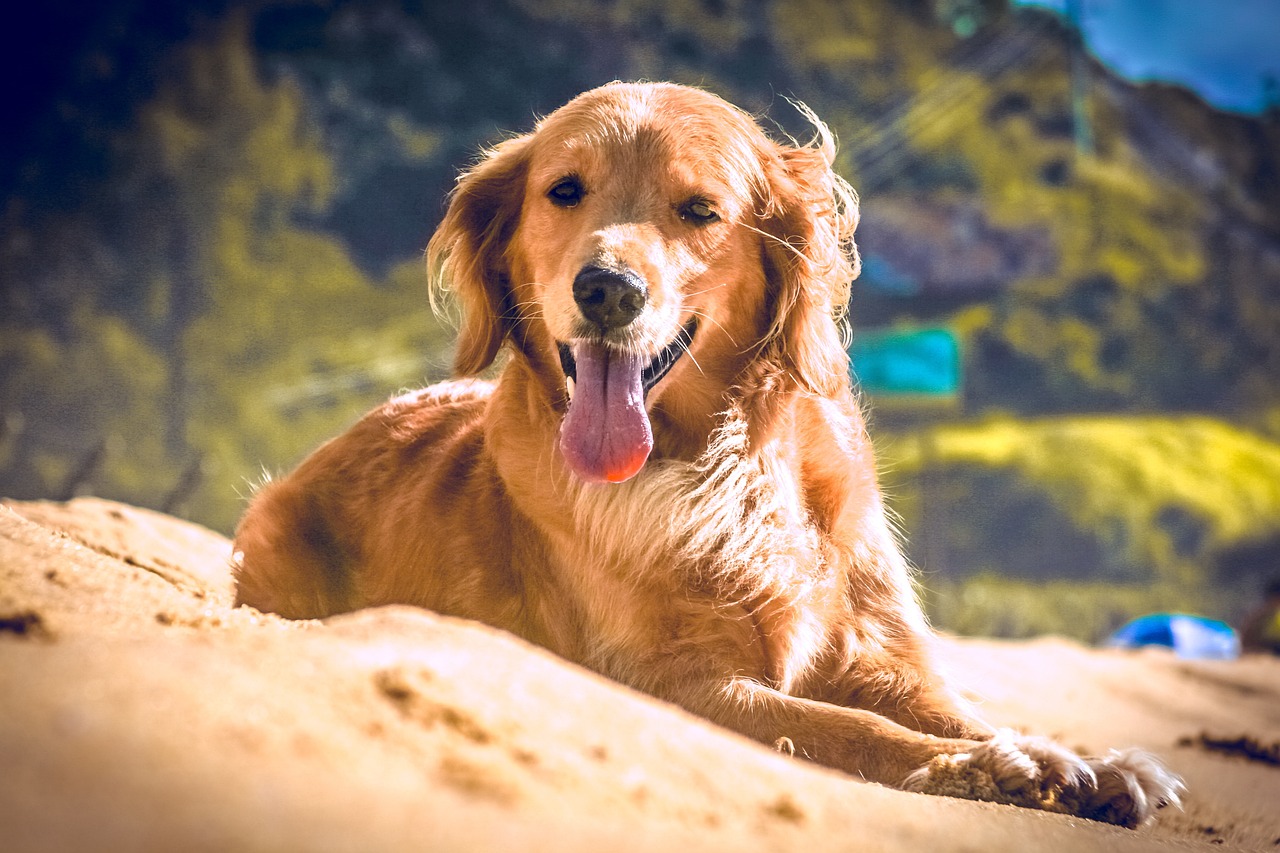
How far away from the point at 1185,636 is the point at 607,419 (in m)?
7.41

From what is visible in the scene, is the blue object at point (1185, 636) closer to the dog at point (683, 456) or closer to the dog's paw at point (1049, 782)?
the dog at point (683, 456)

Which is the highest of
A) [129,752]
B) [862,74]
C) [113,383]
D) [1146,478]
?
[862,74]

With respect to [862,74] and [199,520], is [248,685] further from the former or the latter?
[862,74]

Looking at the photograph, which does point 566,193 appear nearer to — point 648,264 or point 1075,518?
point 648,264

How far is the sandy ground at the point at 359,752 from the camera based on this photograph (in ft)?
3.92

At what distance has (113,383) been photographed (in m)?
11.5

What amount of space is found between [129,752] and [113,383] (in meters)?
11.4

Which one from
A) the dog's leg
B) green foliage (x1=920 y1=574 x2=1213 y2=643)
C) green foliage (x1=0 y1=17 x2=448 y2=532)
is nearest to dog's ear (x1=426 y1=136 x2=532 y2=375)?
the dog's leg

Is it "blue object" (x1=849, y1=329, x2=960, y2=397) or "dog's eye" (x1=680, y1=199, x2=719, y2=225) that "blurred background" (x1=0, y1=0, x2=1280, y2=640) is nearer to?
"blue object" (x1=849, y1=329, x2=960, y2=397)

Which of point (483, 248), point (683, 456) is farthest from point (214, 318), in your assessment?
point (683, 456)

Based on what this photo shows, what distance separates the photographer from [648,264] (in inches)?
108

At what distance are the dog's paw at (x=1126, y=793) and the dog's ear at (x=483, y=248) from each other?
2033 millimetres

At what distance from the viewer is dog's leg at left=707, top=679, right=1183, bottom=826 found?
7.54 ft

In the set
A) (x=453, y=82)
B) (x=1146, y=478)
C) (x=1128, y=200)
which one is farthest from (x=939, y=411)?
(x=453, y=82)
